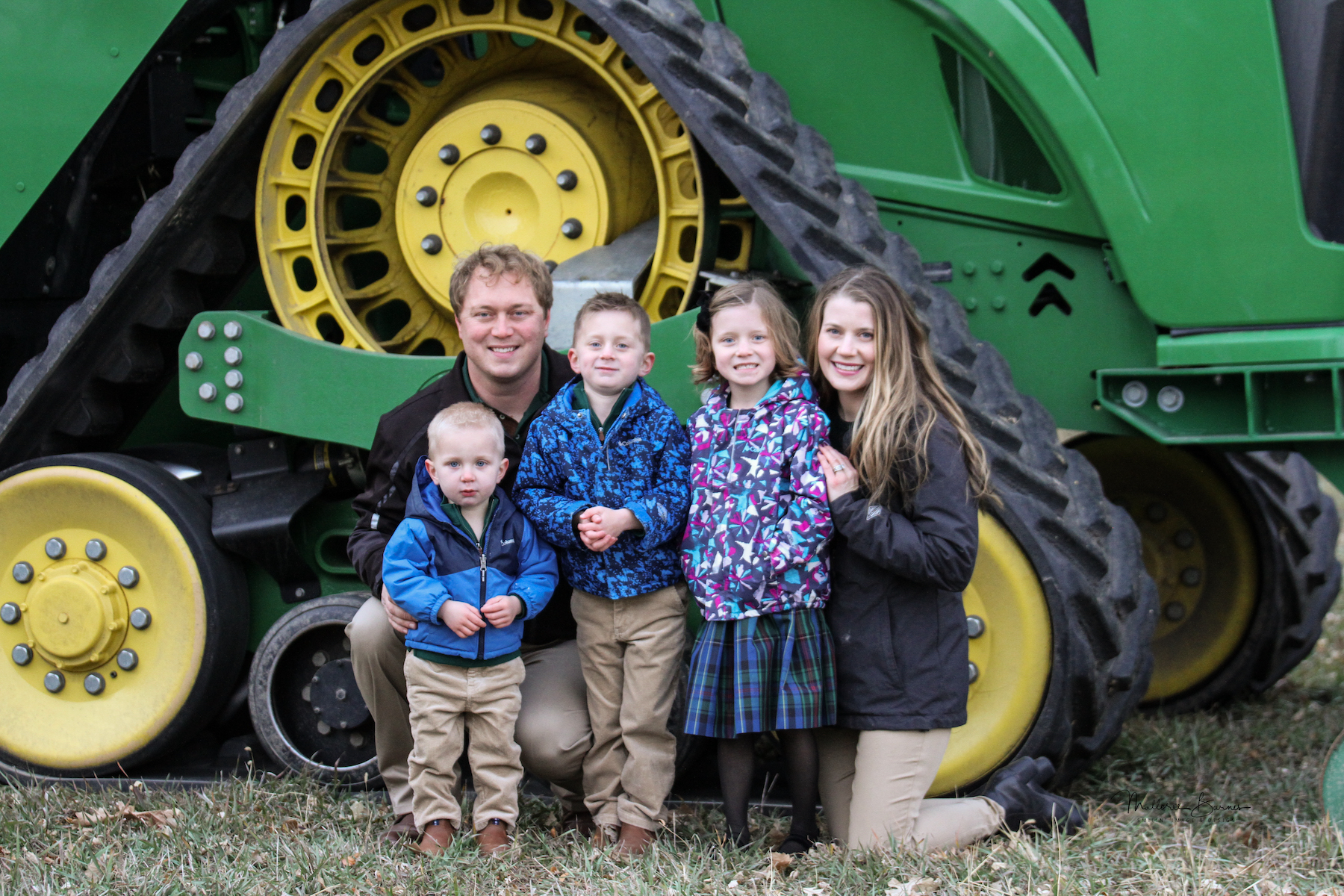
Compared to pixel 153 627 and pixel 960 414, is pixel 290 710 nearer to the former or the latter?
pixel 153 627

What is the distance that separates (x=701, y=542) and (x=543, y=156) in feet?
3.72

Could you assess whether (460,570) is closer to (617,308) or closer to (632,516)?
(632,516)

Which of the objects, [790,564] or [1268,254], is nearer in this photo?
[790,564]

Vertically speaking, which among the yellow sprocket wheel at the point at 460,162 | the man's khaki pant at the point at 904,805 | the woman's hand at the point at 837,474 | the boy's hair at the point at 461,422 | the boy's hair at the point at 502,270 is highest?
the yellow sprocket wheel at the point at 460,162

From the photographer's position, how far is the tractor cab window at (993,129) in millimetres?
3717

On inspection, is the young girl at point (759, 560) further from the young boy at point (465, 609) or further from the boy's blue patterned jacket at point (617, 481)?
the young boy at point (465, 609)

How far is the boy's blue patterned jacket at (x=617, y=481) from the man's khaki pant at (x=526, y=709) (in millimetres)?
305

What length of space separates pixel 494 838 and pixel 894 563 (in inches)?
42.4

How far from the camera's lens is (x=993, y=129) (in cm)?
375

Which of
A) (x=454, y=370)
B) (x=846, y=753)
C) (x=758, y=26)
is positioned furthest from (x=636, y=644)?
(x=758, y=26)

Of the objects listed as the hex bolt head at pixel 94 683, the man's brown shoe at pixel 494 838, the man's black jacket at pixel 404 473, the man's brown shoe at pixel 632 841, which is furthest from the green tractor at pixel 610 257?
the man's brown shoe at pixel 632 841

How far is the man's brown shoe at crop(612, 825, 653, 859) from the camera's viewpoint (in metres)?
3.05

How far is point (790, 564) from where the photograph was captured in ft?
9.68

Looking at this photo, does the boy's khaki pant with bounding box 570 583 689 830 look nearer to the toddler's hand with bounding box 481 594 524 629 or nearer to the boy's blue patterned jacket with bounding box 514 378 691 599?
Result: the boy's blue patterned jacket with bounding box 514 378 691 599
